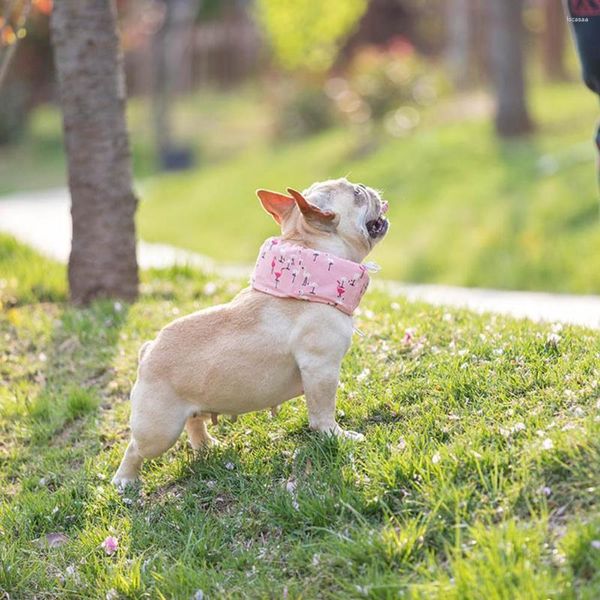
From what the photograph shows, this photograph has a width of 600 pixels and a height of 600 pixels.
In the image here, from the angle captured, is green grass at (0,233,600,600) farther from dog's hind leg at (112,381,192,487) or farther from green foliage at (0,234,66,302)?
green foliage at (0,234,66,302)

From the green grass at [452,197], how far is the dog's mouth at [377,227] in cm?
571

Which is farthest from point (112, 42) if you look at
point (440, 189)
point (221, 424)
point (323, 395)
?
point (440, 189)

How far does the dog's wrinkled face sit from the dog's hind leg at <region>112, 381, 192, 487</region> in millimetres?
900

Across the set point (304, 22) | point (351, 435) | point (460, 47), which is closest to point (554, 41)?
point (460, 47)

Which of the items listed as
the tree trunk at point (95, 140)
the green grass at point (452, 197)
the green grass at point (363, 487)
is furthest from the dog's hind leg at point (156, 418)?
the green grass at point (452, 197)

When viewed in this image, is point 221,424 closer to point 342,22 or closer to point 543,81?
point 342,22

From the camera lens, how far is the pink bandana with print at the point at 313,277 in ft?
14.0

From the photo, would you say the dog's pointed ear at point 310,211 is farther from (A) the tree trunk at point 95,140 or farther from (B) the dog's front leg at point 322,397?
(A) the tree trunk at point 95,140

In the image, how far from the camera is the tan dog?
4.25 meters

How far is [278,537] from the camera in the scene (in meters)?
3.89

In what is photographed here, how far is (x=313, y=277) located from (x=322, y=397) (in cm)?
52

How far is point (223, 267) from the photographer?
10.4 metres

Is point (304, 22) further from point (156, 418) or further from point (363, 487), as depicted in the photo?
point (363, 487)

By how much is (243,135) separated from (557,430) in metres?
22.6
